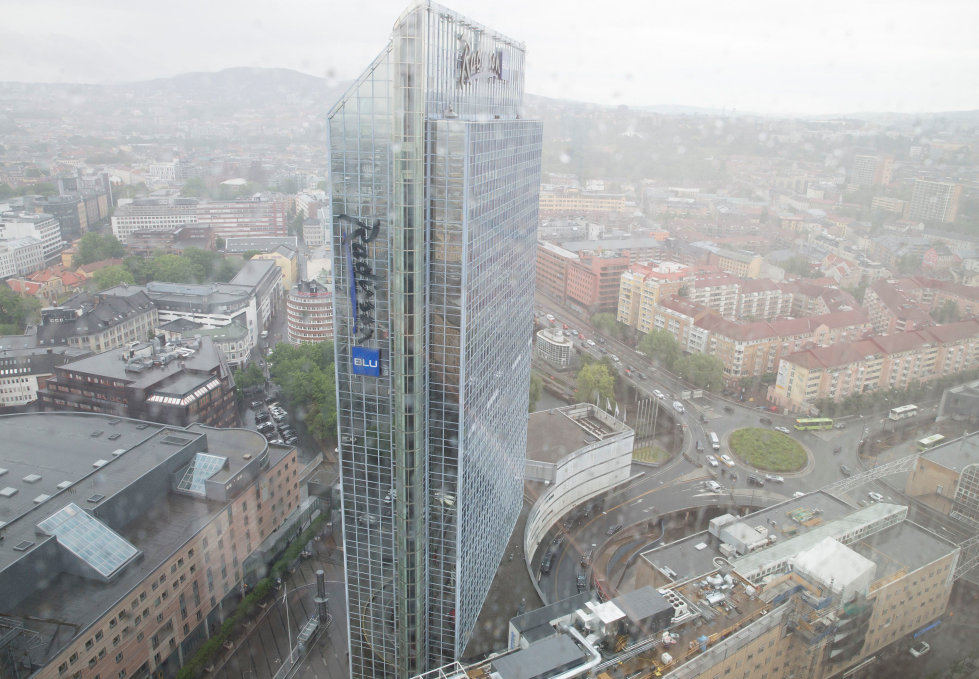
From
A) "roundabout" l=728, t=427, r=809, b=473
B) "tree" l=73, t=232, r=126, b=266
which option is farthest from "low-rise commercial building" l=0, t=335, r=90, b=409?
"roundabout" l=728, t=427, r=809, b=473

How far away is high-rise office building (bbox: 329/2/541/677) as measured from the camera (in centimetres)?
313

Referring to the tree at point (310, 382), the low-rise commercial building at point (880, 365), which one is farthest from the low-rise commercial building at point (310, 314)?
the low-rise commercial building at point (880, 365)

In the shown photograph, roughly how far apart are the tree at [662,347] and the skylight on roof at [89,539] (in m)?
8.37

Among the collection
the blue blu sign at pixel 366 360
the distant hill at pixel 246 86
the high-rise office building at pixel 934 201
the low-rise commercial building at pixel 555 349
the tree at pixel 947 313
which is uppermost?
the distant hill at pixel 246 86

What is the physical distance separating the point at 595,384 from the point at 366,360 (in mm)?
6285

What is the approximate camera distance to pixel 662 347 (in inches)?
429

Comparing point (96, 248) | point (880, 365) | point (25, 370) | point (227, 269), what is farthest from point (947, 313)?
point (96, 248)

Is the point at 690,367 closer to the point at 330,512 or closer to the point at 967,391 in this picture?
the point at 967,391

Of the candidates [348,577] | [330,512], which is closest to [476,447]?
[348,577]

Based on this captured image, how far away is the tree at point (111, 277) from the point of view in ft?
35.9

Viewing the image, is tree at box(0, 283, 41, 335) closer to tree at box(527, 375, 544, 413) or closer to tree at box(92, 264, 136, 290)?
tree at box(92, 264, 136, 290)

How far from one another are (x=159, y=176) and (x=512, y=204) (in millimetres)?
13227

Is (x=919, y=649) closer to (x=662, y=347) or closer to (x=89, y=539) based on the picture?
(x=89, y=539)

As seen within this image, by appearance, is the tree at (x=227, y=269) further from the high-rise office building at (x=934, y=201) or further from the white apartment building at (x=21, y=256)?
the high-rise office building at (x=934, y=201)
